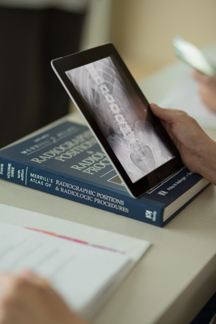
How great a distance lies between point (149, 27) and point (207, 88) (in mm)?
2943

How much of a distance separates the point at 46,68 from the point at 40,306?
2043 mm

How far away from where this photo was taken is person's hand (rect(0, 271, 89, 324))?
40cm

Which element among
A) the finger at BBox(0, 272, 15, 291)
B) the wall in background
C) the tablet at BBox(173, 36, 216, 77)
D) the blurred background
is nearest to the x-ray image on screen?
the finger at BBox(0, 272, 15, 291)

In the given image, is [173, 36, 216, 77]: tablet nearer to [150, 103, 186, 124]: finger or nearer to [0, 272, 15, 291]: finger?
[150, 103, 186, 124]: finger

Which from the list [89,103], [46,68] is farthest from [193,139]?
[46,68]

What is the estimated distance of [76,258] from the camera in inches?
20.8

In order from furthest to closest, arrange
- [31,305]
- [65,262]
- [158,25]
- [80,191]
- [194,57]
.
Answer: [158,25], [194,57], [80,191], [65,262], [31,305]

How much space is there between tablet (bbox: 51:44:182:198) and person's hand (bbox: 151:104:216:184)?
0.02m

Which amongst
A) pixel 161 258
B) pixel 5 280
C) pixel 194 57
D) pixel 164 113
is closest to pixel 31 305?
pixel 5 280

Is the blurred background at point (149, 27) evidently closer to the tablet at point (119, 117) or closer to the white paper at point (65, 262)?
the tablet at point (119, 117)

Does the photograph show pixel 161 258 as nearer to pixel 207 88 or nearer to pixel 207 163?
pixel 207 163

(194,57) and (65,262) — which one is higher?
(194,57)

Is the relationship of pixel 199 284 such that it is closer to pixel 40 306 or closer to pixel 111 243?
pixel 111 243

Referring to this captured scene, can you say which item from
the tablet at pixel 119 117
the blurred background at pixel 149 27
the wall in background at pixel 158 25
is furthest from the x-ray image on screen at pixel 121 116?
the wall in background at pixel 158 25
